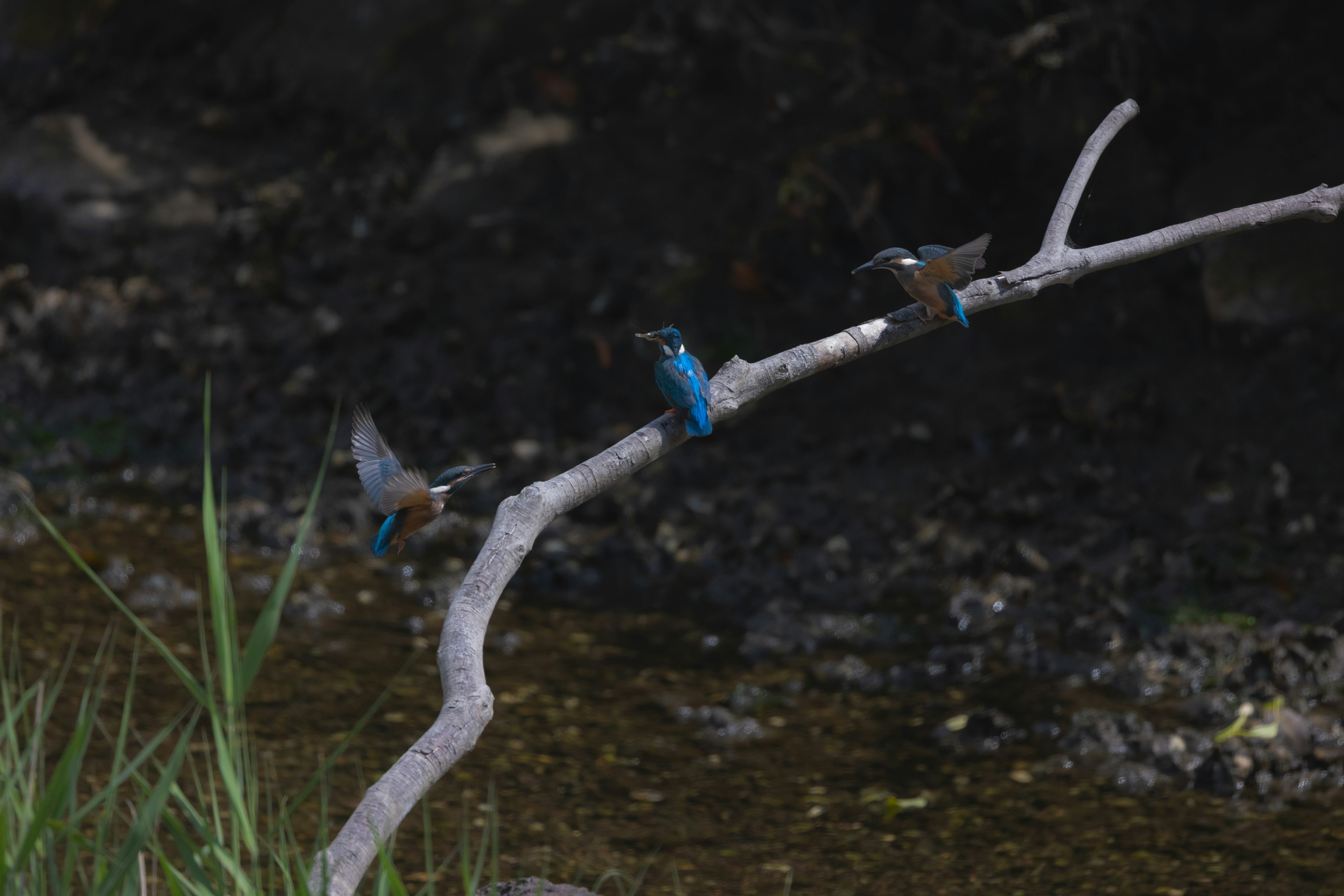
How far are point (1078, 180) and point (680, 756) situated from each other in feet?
9.53

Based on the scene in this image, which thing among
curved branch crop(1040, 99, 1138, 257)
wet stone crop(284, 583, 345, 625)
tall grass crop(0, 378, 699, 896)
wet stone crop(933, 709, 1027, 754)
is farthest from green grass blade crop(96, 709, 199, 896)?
Result: wet stone crop(284, 583, 345, 625)

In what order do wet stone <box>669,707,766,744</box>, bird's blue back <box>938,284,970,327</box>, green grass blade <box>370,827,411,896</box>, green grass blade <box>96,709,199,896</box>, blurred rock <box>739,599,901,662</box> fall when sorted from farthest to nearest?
blurred rock <box>739,599,901,662</box>, wet stone <box>669,707,766,744</box>, bird's blue back <box>938,284,970,327</box>, green grass blade <box>96,709,199,896</box>, green grass blade <box>370,827,411,896</box>

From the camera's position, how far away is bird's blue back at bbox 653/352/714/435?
1.91 metres

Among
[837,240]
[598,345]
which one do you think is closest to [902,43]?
[837,240]

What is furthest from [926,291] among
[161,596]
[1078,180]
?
[161,596]

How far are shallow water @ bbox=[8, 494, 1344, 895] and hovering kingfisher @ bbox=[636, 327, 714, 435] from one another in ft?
6.31

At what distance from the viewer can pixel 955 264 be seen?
1.96m

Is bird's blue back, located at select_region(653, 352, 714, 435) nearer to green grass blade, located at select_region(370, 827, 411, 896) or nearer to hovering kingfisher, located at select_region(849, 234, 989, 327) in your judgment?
hovering kingfisher, located at select_region(849, 234, 989, 327)

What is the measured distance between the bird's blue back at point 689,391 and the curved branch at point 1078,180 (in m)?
0.64

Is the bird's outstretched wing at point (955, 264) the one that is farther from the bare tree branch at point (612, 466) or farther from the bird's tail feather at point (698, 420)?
the bird's tail feather at point (698, 420)

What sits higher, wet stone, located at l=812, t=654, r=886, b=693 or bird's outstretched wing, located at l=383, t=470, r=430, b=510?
wet stone, located at l=812, t=654, r=886, b=693

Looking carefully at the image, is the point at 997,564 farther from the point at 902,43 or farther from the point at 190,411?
the point at 190,411

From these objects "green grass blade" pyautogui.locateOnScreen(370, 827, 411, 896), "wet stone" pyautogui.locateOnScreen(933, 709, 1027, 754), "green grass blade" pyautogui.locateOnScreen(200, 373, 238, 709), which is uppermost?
"wet stone" pyautogui.locateOnScreen(933, 709, 1027, 754)

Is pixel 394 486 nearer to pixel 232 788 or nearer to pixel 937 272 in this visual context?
pixel 232 788
